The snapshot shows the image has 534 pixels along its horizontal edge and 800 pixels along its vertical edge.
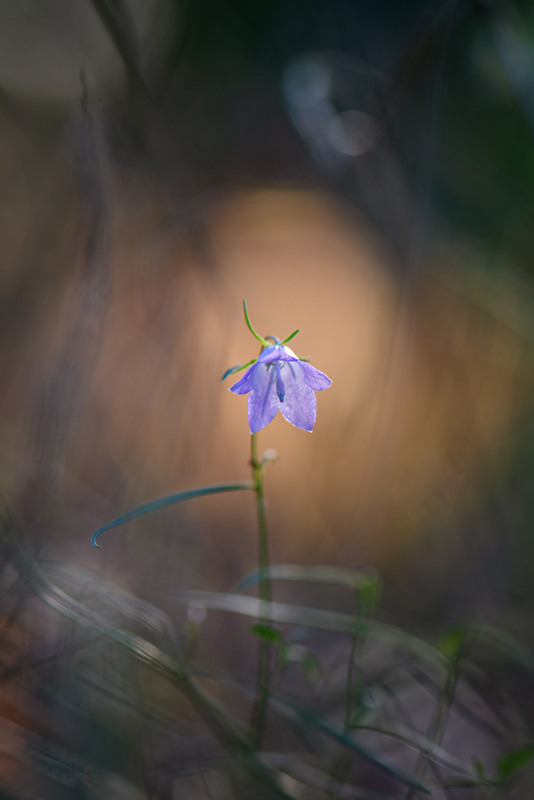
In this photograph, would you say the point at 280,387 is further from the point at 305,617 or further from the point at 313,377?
the point at 305,617

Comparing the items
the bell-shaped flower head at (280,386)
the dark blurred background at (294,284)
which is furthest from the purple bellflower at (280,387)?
the dark blurred background at (294,284)

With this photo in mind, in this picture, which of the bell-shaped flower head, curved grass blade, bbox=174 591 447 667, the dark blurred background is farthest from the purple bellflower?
the dark blurred background

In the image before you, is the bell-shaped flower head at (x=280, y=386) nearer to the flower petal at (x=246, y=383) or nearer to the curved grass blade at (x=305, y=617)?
the flower petal at (x=246, y=383)

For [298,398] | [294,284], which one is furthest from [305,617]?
[294,284]

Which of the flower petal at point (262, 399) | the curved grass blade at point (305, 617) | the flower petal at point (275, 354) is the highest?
the flower petal at point (275, 354)

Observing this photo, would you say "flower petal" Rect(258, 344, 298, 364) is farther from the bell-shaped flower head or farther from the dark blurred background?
the dark blurred background

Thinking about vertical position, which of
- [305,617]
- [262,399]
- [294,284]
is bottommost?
[305,617]
